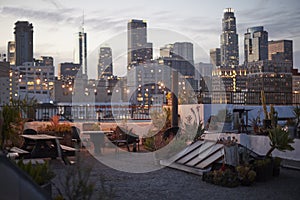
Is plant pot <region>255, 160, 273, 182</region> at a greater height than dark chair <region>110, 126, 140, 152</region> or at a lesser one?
lesser

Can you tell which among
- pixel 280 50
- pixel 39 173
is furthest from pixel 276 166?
pixel 280 50

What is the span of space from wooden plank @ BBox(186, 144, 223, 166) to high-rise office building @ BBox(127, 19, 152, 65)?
5604 mm

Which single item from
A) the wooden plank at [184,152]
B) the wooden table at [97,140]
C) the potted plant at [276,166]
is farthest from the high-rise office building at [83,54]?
the potted plant at [276,166]

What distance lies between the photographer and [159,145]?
34.4 ft

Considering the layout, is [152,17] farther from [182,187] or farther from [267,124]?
[182,187]

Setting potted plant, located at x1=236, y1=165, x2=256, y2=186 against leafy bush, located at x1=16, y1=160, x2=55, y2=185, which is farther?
potted plant, located at x1=236, y1=165, x2=256, y2=186

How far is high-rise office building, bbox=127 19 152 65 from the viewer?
553 inches

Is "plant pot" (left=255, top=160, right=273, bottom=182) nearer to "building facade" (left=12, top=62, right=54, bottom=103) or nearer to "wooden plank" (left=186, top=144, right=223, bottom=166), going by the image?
"wooden plank" (left=186, top=144, right=223, bottom=166)

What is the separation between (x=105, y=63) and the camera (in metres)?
Answer: 15.6

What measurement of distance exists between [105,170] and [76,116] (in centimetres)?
875

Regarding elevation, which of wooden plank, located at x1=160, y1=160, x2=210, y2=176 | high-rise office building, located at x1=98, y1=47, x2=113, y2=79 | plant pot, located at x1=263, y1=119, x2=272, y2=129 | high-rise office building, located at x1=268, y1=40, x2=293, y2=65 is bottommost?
wooden plank, located at x1=160, y1=160, x2=210, y2=176

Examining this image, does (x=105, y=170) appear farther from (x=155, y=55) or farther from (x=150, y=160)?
(x=155, y=55)

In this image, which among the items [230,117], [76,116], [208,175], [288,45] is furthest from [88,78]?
[288,45]

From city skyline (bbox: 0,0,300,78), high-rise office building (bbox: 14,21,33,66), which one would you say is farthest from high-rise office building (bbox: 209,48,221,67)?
Answer: high-rise office building (bbox: 14,21,33,66)
